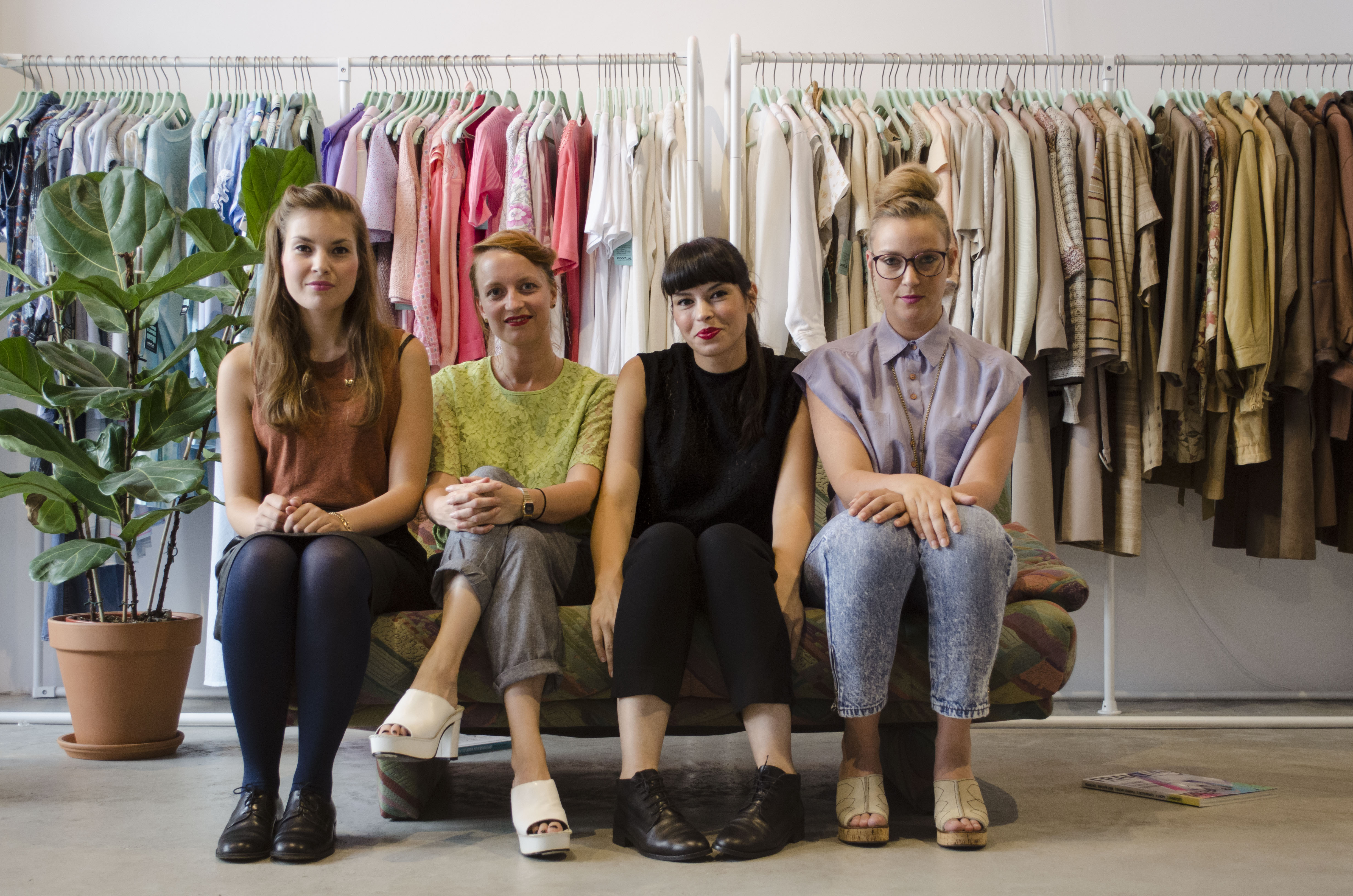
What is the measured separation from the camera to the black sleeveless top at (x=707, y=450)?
1702 mm

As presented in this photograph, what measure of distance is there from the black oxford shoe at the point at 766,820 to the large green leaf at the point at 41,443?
1439 millimetres

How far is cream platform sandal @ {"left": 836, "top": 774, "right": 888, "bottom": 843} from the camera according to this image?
1.45 metres

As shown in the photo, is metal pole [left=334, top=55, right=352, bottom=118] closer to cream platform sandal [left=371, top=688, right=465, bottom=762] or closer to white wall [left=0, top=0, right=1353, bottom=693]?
white wall [left=0, top=0, right=1353, bottom=693]

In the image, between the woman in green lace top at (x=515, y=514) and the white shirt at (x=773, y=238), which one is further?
the white shirt at (x=773, y=238)

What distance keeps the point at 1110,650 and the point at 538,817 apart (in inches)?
72.6

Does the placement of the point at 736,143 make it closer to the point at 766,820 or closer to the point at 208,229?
the point at 208,229

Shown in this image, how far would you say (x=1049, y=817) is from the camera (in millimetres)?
1628

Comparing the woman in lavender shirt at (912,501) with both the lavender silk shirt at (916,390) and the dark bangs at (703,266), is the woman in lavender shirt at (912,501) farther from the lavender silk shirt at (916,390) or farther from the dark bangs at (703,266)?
the dark bangs at (703,266)

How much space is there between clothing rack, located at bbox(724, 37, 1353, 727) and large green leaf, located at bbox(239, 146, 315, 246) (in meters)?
0.99

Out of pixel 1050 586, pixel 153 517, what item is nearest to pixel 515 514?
pixel 1050 586

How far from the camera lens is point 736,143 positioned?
8.36 ft

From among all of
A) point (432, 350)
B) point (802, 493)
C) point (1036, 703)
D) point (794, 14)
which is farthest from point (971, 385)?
point (794, 14)

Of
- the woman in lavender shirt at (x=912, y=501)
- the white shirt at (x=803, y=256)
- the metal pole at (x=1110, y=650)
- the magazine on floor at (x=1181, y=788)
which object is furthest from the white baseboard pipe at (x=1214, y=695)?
the woman in lavender shirt at (x=912, y=501)

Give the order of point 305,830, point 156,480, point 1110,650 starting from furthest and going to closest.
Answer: point 1110,650 → point 156,480 → point 305,830
